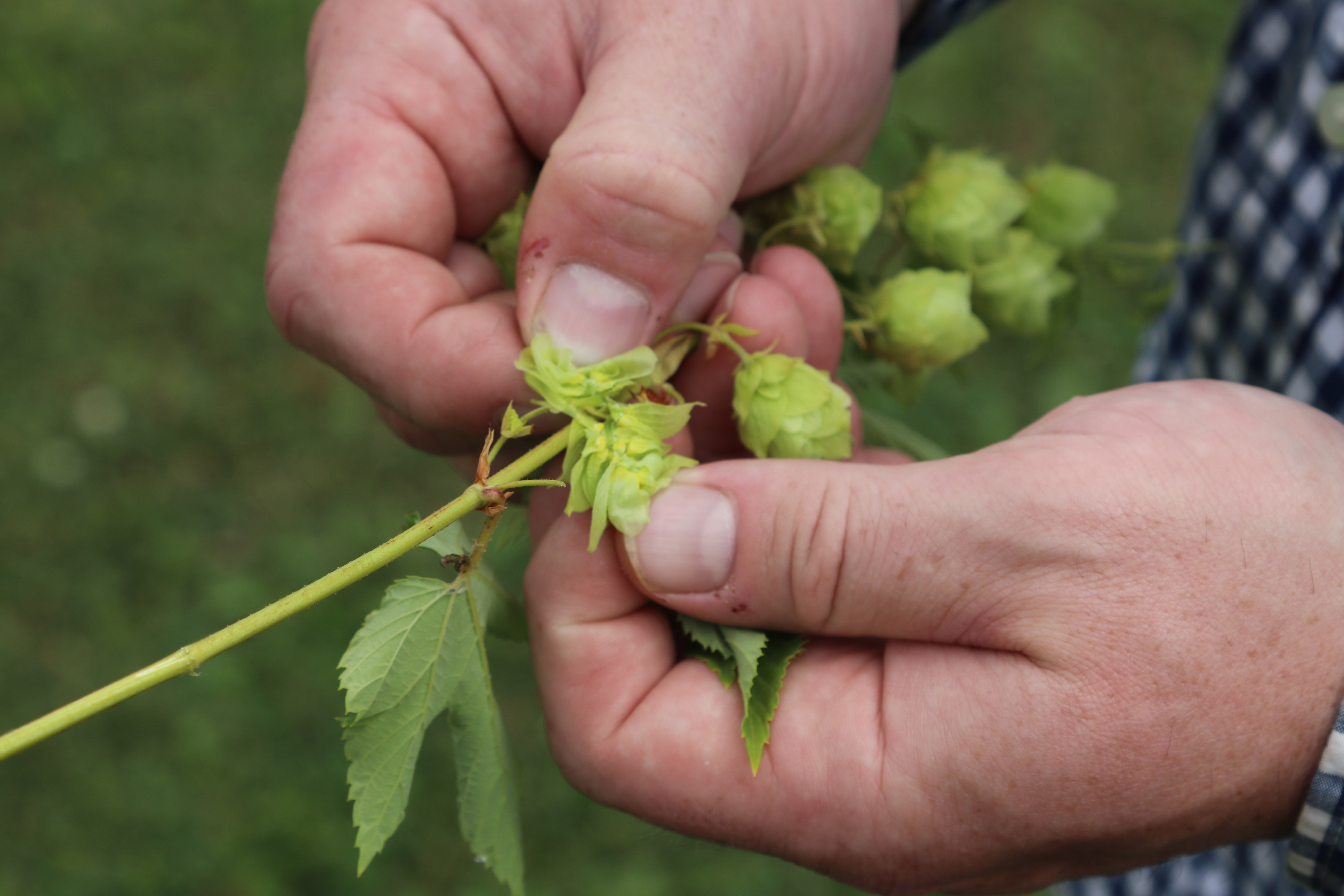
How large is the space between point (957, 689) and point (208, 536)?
3964 millimetres

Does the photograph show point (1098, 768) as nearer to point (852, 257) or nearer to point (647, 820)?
point (647, 820)

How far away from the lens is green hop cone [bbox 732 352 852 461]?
6.86 feet

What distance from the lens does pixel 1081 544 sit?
1.85 metres

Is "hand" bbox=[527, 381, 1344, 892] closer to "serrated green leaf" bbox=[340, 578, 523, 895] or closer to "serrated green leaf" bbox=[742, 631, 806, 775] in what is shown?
"serrated green leaf" bbox=[742, 631, 806, 775]

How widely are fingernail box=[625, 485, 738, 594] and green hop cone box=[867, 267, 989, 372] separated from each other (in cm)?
82

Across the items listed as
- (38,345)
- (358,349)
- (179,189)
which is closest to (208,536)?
(38,345)

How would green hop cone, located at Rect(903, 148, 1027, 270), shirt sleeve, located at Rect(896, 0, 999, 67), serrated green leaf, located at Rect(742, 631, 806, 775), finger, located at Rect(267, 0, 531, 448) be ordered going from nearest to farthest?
serrated green leaf, located at Rect(742, 631, 806, 775) < finger, located at Rect(267, 0, 531, 448) < green hop cone, located at Rect(903, 148, 1027, 270) < shirt sleeve, located at Rect(896, 0, 999, 67)

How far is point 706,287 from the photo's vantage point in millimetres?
2283

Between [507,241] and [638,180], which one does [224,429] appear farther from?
[638,180]

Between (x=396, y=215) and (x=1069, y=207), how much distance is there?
183cm

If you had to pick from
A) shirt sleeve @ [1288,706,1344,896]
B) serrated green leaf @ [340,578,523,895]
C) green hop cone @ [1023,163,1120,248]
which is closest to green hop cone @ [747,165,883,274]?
green hop cone @ [1023,163,1120,248]

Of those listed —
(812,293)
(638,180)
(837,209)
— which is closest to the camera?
(638,180)

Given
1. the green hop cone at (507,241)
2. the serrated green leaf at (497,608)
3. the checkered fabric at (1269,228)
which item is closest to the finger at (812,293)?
the green hop cone at (507,241)

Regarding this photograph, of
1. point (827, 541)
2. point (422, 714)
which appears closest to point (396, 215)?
point (422, 714)
